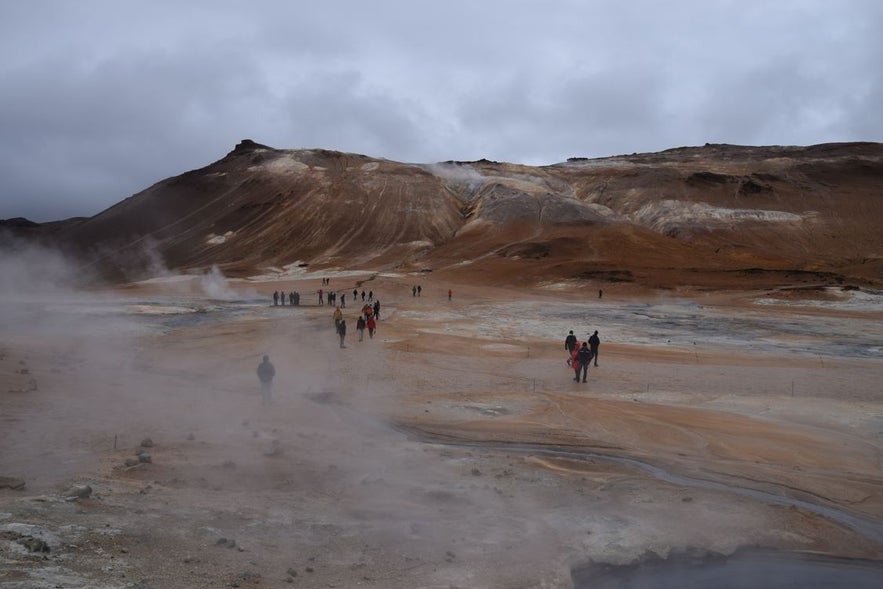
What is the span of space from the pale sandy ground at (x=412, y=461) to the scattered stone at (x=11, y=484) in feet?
0.52

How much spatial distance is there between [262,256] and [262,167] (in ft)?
105

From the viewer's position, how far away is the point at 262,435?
Answer: 44.4 ft

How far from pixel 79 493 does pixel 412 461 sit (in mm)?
5272

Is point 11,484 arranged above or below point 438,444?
above

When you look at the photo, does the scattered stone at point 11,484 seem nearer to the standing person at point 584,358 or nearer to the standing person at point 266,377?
the standing person at point 266,377

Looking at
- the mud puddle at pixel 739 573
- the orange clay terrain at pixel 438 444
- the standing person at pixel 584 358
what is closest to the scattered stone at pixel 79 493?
the orange clay terrain at pixel 438 444

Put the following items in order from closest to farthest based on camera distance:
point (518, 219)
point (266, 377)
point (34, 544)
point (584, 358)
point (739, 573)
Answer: point (34, 544) < point (739, 573) < point (266, 377) < point (584, 358) < point (518, 219)

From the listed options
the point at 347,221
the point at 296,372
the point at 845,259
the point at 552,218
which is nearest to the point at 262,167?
the point at 347,221

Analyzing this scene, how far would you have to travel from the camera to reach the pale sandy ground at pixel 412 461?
8.23 m

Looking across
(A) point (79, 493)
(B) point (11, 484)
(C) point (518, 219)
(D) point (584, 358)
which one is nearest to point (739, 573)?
(A) point (79, 493)

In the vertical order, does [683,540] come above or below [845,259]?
below

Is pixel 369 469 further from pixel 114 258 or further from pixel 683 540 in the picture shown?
pixel 114 258

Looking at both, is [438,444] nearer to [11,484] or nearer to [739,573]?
[739,573]

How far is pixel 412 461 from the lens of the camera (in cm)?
1230
